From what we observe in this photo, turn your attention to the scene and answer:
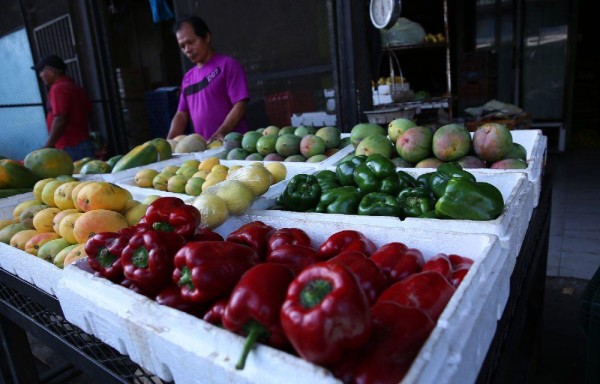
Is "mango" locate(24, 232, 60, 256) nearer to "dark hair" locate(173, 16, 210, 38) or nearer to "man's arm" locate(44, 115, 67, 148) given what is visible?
"dark hair" locate(173, 16, 210, 38)

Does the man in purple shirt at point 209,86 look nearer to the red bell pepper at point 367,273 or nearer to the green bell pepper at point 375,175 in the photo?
the green bell pepper at point 375,175

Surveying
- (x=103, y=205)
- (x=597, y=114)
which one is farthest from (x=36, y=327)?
(x=597, y=114)

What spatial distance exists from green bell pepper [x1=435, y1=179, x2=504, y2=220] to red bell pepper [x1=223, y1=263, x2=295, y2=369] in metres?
0.79

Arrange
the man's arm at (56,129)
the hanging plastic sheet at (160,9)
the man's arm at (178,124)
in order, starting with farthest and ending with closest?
the hanging plastic sheet at (160,9) < the man's arm at (56,129) < the man's arm at (178,124)

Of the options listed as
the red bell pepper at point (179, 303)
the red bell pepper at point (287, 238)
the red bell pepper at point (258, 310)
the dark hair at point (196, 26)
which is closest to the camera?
the red bell pepper at point (258, 310)

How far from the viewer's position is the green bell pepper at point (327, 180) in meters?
2.01

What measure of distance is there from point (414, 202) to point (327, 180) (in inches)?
20.4

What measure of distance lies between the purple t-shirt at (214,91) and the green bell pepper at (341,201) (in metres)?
2.36

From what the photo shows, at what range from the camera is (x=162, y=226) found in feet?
4.33

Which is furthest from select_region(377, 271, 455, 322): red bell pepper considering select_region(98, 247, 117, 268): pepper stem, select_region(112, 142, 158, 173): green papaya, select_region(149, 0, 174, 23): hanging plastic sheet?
select_region(149, 0, 174, 23): hanging plastic sheet

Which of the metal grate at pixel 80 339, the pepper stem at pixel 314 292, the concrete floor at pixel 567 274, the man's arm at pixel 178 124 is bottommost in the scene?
the concrete floor at pixel 567 274

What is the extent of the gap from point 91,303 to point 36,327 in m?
0.72

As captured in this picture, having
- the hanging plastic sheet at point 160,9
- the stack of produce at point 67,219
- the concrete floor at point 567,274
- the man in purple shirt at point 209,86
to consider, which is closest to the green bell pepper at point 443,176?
the stack of produce at point 67,219

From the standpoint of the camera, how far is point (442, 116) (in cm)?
581
